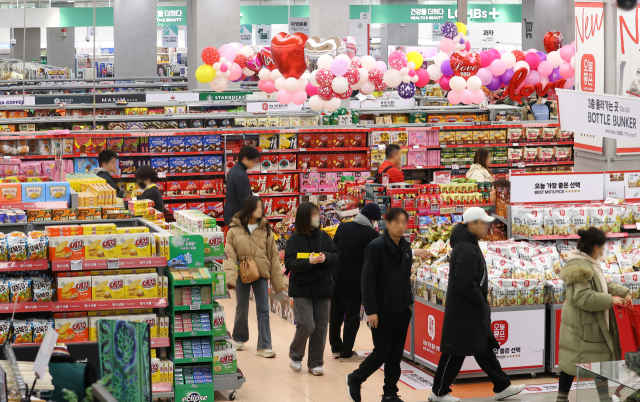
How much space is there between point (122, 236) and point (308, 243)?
5.49 feet

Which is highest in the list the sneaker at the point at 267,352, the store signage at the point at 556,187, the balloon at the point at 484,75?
the balloon at the point at 484,75

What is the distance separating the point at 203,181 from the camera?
1112 centimetres

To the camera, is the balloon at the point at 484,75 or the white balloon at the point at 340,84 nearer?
the white balloon at the point at 340,84

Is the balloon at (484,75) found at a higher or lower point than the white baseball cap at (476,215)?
higher

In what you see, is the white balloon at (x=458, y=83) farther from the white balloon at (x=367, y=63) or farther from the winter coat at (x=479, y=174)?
the winter coat at (x=479, y=174)

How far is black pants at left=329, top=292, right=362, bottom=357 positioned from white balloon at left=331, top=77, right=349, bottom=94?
4132 mm

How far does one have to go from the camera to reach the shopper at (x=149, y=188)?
8.34 m

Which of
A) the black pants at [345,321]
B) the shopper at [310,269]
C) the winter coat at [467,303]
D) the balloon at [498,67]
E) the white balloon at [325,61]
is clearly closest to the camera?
the winter coat at [467,303]

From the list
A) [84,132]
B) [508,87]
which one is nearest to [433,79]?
[508,87]

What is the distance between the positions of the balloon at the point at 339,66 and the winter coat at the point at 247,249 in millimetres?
4282

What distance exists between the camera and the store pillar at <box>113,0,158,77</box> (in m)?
21.8

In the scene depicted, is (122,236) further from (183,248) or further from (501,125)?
(501,125)

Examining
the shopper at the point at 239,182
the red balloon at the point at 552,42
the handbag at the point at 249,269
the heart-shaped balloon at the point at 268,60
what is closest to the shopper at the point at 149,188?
the shopper at the point at 239,182

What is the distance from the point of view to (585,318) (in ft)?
16.6
